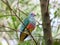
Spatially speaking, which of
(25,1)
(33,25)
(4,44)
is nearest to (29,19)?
(33,25)

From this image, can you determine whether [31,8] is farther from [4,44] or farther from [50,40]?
[50,40]

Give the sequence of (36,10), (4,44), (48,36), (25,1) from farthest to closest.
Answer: (4,44), (36,10), (25,1), (48,36)

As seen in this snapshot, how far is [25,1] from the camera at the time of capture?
4.22 feet

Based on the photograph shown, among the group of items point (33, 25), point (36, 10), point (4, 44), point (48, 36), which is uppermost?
point (48, 36)

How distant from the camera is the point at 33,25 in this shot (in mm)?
1366

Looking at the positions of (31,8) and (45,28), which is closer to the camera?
(45,28)

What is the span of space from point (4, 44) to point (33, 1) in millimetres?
610

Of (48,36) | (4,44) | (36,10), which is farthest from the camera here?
(4,44)

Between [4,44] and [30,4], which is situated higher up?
[30,4]

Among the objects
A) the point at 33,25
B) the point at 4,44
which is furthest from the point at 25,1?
the point at 4,44

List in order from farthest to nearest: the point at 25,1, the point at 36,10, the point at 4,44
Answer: the point at 4,44 → the point at 36,10 → the point at 25,1

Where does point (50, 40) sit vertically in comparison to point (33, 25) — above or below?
above

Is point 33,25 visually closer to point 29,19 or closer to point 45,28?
point 29,19

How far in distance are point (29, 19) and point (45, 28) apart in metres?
0.86
